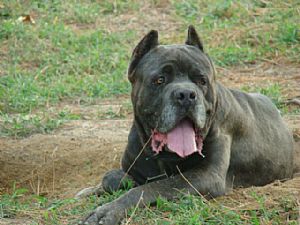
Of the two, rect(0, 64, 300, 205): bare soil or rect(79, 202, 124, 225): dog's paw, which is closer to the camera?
rect(79, 202, 124, 225): dog's paw

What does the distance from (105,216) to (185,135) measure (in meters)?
0.80

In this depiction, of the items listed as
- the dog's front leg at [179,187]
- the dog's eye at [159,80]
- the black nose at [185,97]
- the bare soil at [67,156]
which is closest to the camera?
the dog's front leg at [179,187]

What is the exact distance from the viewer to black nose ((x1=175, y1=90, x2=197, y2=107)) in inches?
206

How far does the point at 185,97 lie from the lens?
17.1 ft

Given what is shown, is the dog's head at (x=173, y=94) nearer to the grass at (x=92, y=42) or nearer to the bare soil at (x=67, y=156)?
the bare soil at (x=67, y=156)

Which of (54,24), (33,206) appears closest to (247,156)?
(33,206)

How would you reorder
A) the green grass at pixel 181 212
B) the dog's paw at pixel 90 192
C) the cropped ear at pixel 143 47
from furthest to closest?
the dog's paw at pixel 90 192, the cropped ear at pixel 143 47, the green grass at pixel 181 212

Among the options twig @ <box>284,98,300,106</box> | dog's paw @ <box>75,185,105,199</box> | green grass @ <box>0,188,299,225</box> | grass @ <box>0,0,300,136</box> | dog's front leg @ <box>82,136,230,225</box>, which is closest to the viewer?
green grass @ <box>0,188,299,225</box>

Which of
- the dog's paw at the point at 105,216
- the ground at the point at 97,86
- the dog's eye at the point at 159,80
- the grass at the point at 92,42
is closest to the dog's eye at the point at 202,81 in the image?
the dog's eye at the point at 159,80

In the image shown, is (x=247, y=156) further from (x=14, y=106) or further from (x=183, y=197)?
(x=14, y=106)

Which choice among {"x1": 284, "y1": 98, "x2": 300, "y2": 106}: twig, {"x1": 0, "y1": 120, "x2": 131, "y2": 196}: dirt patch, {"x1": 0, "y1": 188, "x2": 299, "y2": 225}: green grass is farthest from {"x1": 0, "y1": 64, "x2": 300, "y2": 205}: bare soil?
{"x1": 0, "y1": 188, "x2": 299, "y2": 225}: green grass

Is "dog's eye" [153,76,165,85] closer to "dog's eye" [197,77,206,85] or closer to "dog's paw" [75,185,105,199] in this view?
"dog's eye" [197,77,206,85]

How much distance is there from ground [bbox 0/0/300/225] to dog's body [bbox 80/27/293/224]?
0.17m

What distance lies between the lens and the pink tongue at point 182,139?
5305 millimetres
